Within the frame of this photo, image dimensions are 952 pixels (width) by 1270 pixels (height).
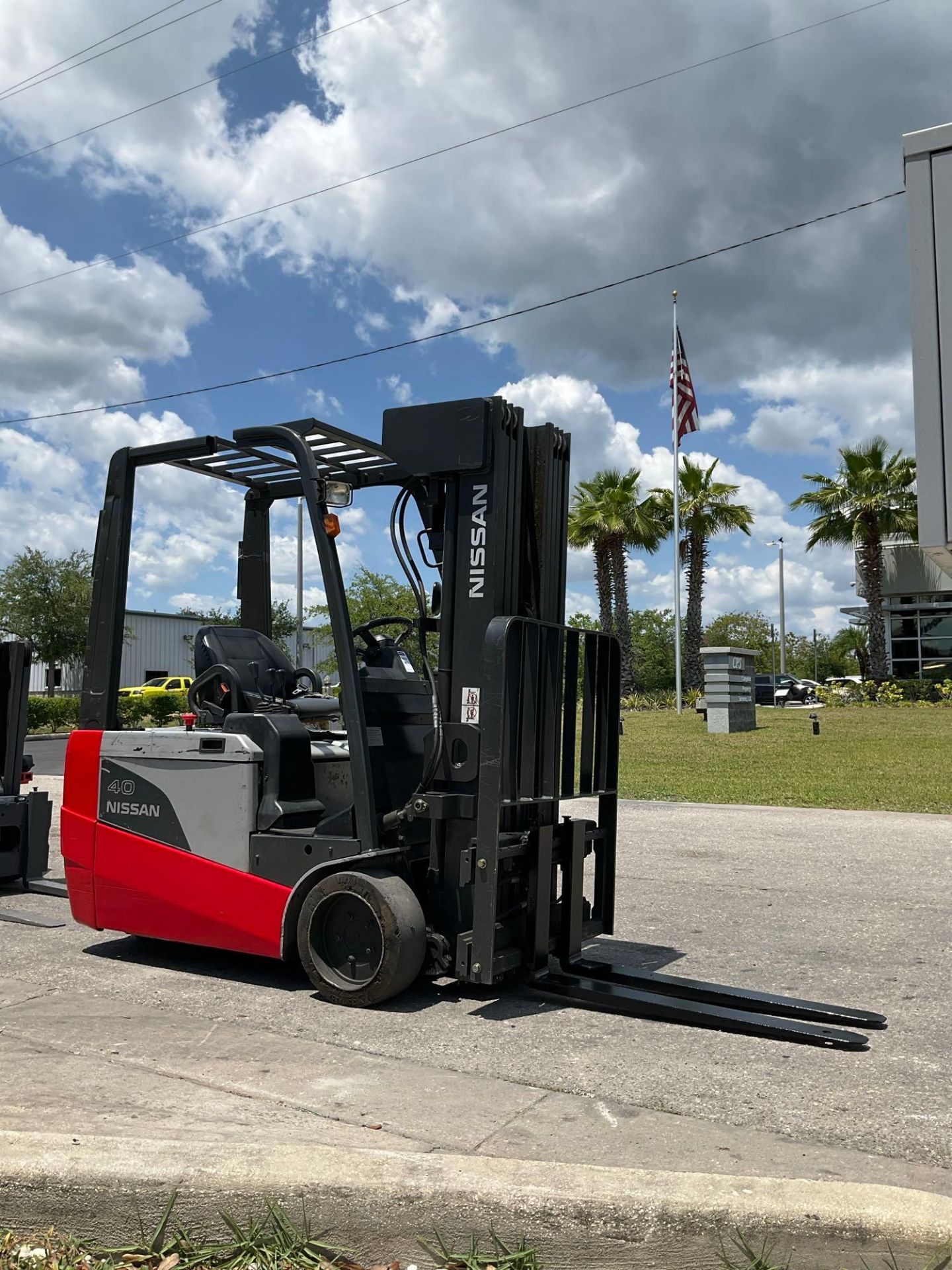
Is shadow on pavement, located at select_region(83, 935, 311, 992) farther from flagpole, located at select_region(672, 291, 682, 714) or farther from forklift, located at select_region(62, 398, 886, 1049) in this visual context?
flagpole, located at select_region(672, 291, 682, 714)

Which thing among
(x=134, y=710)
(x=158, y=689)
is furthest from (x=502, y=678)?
(x=158, y=689)

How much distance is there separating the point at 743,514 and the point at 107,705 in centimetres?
3364

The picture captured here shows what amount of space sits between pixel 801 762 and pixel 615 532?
20.7 m

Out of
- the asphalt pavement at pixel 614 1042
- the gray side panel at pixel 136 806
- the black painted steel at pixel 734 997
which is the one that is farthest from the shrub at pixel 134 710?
the black painted steel at pixel 734 997

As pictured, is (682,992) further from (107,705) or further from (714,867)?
(714,867)

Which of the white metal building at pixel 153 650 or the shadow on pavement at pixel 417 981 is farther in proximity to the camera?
the white metal building at pixel 153 650

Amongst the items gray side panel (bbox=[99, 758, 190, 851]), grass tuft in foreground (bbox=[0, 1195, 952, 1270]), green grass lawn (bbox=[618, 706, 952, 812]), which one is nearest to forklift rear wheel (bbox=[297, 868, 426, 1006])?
gray side panel (bbox=[99, 758, 190, 851])

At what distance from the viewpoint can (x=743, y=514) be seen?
38.1 m

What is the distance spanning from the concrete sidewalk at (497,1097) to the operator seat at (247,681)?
1453 mm

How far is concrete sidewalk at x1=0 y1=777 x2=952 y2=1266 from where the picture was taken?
295 cm

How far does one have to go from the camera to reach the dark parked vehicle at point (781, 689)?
54750mm

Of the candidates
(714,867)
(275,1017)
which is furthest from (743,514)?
(275,1017)

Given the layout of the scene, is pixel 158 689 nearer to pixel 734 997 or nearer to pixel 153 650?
pixel 153 650

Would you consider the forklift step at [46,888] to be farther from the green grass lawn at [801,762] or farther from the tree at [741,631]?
the tree at [741,631]
